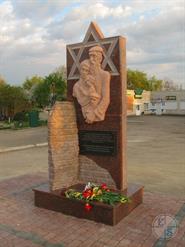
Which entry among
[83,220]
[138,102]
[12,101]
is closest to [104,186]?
[83,220]

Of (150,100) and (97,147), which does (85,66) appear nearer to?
(97,147)

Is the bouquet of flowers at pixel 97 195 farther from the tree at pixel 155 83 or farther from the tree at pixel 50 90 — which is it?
the tree at pixel 155 83

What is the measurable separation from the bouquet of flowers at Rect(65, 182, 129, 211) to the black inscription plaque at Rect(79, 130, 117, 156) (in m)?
0.70

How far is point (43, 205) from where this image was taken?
6.11 metres

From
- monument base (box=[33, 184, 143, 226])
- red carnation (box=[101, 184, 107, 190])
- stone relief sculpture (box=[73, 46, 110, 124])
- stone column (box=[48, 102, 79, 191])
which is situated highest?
stone relief sculpture (box=[73, 46, 110, 124])

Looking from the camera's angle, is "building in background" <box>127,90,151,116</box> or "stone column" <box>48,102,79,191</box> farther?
"building in background" <box>127,90,151,116</box>

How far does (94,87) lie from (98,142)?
110cm

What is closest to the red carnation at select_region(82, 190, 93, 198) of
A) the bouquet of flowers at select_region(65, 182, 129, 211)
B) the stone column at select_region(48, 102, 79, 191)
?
the bouquet of flowers at select_region(65, 182, 129, 211)

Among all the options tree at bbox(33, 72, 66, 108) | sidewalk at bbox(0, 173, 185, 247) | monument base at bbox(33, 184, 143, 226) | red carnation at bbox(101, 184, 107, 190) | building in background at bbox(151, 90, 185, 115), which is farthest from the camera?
building in background at bbox(151, 90, 185, 115)

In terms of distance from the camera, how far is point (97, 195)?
566 centimetres

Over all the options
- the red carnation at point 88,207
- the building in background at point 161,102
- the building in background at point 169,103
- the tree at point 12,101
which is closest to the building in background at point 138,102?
the building in background at point 161,102

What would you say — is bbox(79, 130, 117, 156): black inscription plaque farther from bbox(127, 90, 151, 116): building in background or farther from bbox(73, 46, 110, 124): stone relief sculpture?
bbox(127, 90, 151, 116): building in background

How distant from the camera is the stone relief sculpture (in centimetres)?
595

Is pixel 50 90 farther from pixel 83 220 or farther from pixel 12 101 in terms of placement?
pixel 83 220
